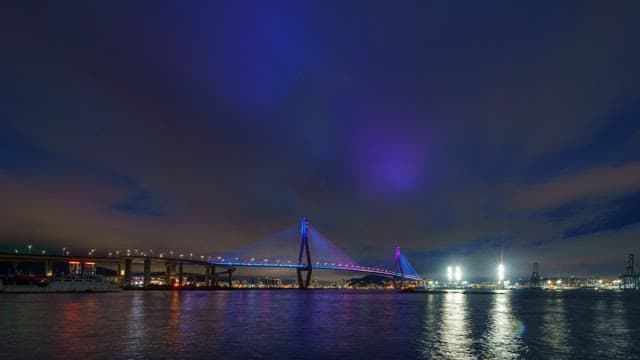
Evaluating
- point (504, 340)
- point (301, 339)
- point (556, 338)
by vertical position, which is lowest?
point (556, 338)

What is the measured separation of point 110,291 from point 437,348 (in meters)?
150

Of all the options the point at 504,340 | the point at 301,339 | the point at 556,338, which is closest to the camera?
the point at 301,339

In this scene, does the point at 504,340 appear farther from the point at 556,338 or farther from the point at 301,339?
the point at 301,339

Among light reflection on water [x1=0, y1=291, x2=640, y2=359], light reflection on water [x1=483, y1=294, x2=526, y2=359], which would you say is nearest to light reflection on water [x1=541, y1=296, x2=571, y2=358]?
light reflection on water [x1=0, y1=291, x2=640, y2=359]


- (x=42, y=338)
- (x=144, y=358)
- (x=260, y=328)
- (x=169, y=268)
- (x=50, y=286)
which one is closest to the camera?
(x=144, y=358)

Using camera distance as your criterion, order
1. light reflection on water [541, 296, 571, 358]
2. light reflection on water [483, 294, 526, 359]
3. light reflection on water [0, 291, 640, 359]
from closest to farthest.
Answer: light reflection on water [0, 291, 640, 359]
light reflection on water [483, 294, 526, 359]
light reflection on water [541, 296, 571, 358]

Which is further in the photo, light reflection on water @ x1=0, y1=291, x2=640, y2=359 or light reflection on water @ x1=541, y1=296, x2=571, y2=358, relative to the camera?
light reflection on water @ x1=541, y1=296, x2=571, y2=358

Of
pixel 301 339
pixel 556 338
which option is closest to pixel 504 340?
pixel 556 338

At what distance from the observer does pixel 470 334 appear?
46188 mm

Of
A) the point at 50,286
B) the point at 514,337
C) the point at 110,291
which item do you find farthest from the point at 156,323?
the point at 110,291

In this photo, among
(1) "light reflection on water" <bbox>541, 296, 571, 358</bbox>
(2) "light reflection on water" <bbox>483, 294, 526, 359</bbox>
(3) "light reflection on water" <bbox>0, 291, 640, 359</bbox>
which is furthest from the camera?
(1) "light reflection on water" <bbox>541, 296, 571, 358</bbox>

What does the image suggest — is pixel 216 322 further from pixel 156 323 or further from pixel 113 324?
pixel 113 324

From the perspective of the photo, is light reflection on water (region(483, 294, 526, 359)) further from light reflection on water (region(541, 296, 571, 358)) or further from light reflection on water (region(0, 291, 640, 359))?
light reflection on water (region(541, 296, 571, 358))

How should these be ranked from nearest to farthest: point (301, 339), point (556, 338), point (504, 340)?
point (301, 339) → point (504, 340) → point (556, 338)
